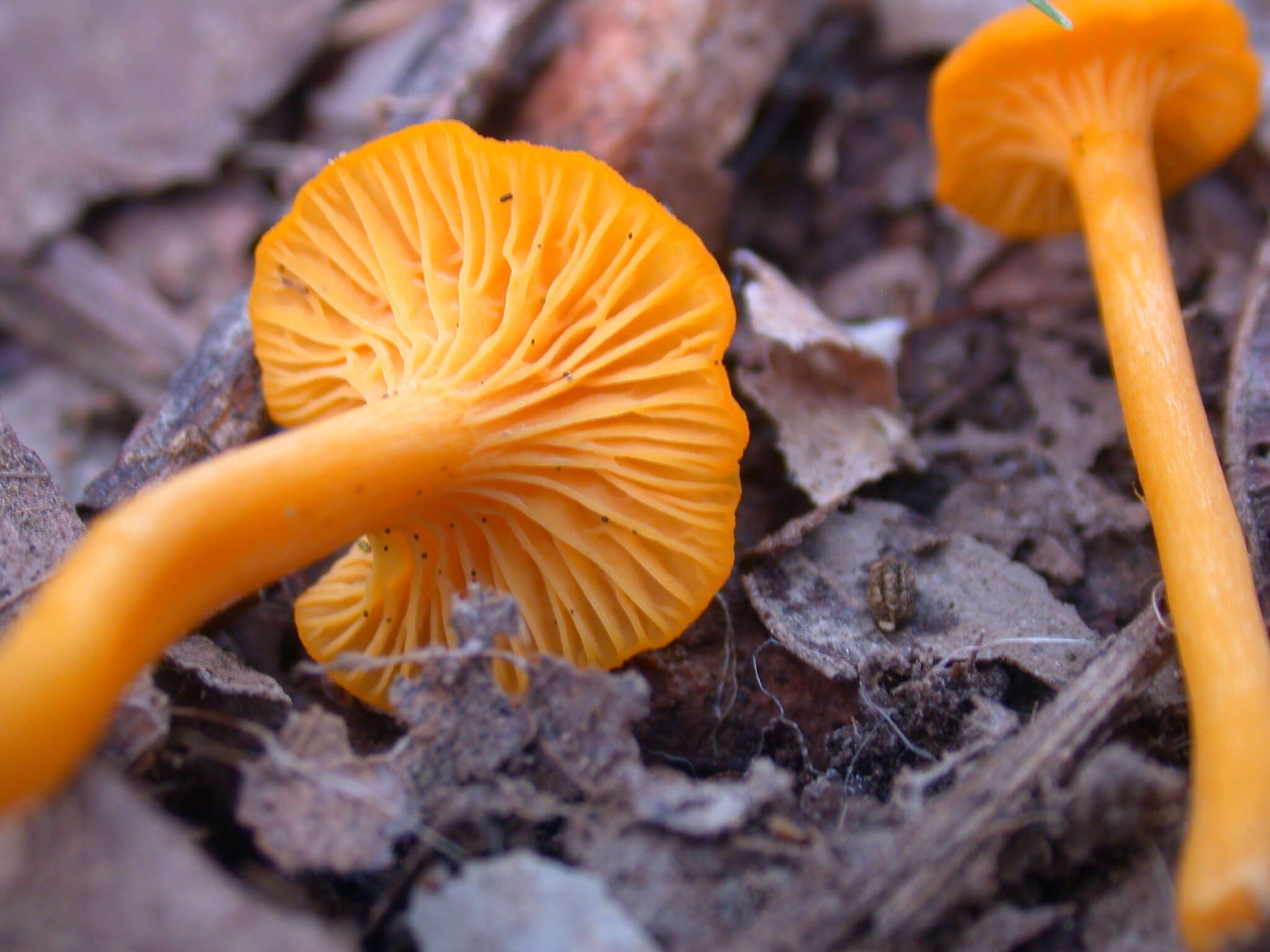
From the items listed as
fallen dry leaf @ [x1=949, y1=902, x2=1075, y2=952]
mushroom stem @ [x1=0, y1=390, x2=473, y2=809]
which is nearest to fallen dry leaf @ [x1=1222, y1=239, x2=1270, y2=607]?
fallen dry leaf @ [x1=949, y1=902, x2=1075, y2=952]

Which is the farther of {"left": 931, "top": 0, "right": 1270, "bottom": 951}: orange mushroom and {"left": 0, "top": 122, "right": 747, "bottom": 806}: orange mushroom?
{"left": 0, "top": 122, "right": 747, "bottom": 806}: orange mushroom

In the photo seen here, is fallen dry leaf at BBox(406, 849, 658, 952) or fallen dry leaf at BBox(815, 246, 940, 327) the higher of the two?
fallen dry leaf at BBox(815, 246, 940, 327)

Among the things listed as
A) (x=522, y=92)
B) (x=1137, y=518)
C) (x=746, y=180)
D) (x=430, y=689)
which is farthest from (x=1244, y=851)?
(x=522, y=92)

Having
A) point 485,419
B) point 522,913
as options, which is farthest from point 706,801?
point 485,419

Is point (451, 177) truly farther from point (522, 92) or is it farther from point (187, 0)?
point (187, 0)

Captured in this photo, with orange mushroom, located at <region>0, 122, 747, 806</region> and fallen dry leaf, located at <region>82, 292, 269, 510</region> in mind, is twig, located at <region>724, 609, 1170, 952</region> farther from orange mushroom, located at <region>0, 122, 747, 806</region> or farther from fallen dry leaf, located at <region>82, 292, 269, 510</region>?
fallen dry leaf, located at <region>82, 292, 269, 510</region>

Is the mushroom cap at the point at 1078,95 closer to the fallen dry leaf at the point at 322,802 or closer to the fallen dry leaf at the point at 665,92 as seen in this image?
the fallen dry leaf at the point at 665,92
